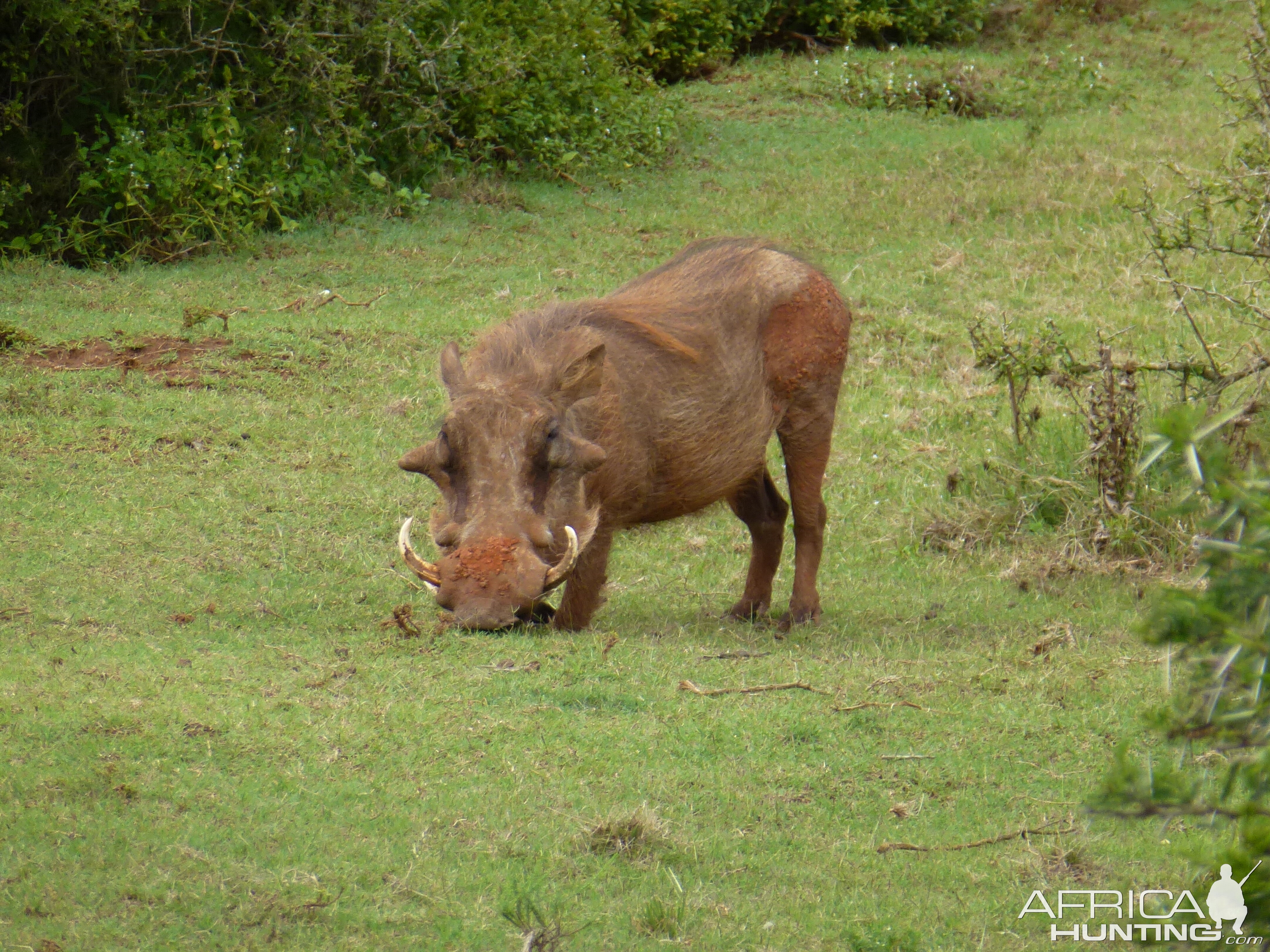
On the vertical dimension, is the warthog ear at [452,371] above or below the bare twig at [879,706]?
above

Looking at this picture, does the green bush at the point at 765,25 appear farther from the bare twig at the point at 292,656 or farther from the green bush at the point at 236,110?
the bare twig at the point at 292,656

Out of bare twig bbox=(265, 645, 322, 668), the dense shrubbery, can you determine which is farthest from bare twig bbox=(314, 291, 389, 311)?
bare twig bbox=(265, 645, 322, 668)

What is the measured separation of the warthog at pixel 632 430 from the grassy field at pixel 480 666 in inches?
10.1

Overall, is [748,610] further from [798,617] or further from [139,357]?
[139,357]

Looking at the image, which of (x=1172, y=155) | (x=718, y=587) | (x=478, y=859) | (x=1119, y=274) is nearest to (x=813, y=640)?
(x=718, y=587)

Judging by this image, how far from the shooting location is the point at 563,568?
15.8 ft

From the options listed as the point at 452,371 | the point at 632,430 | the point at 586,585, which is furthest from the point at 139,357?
the point at 586,585

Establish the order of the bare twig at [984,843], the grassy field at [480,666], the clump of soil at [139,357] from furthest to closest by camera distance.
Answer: the clump of soil at [139,357] < the bare twig at [984,843] < the grassy field at [480,666]

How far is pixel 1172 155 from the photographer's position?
1217 centimetres

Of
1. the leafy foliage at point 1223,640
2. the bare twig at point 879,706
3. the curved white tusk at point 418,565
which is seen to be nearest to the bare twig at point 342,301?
the curved white tusk at point 418,565

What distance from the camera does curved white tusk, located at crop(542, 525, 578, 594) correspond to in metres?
4.81

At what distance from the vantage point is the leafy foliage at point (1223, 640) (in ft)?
5.22

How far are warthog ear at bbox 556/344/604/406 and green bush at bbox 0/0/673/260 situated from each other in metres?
5.88

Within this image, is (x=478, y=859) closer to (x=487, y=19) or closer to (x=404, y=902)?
(x=404, y=902)
